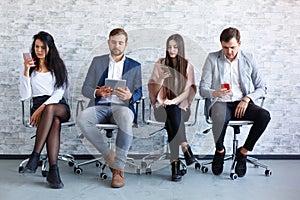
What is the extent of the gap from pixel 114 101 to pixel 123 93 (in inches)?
5.2

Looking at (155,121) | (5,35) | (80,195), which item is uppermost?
(5,35)

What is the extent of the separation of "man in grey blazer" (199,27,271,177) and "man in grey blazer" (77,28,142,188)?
65 cm

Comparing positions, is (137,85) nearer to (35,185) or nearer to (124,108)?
(124,108)

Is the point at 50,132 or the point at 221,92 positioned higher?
the point at 221,92

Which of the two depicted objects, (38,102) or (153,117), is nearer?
(38,102)

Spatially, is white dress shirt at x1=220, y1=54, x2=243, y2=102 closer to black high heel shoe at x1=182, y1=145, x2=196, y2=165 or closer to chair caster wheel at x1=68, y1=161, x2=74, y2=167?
black high heel shoe at x1=182, y1=145, x2=196, y2=165

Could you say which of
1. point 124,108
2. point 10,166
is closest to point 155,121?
point 124,108

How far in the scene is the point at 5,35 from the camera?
12.5ft

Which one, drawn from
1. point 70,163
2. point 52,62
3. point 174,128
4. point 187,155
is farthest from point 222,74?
point 70,163

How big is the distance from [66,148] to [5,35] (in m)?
1.25

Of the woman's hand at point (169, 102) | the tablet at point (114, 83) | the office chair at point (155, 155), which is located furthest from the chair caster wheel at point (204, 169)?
the tablet at point (114, 83)

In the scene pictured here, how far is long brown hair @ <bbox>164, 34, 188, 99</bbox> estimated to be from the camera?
3.53 metres

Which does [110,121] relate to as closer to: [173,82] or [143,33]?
[173,82]

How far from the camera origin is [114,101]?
11.3 feet
